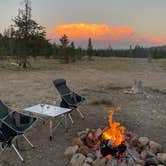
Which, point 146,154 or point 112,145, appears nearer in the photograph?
point 112,145

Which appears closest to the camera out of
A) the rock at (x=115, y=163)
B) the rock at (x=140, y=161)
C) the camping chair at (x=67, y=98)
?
the rock at (x=115, y=163)

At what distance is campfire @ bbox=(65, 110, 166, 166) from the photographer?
3582mm

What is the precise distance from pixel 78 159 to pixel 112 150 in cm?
46

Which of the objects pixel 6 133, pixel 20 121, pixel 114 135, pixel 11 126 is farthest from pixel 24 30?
pixel 114 135

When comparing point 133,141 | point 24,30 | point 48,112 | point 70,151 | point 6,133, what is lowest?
point 70,151

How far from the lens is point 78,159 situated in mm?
3699

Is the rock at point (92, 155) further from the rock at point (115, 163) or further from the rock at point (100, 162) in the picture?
the rock at point (115, 163)

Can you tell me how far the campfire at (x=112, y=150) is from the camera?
3582 mm

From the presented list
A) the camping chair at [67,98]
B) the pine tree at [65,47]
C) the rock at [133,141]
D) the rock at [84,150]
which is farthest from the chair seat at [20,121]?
the pine tree at [65,47]

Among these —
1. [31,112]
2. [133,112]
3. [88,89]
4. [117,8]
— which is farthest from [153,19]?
[31,112]

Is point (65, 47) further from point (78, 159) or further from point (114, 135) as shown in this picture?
point (78, 159)

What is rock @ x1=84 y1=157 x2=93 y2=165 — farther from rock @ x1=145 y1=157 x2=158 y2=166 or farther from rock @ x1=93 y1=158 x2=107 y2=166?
rock @ x1=145 y1=157 x2=158 y2=166

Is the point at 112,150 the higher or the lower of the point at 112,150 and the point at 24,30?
Answer: the lower

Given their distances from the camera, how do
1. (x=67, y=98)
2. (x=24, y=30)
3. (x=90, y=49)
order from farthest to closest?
(x=90, y=49), (x=24, y=30), (x=67, y=98)
